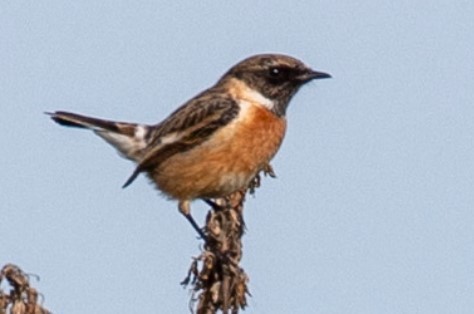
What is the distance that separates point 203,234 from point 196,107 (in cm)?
249

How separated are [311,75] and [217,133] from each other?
989mm

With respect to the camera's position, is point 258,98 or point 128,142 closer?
point 258,98

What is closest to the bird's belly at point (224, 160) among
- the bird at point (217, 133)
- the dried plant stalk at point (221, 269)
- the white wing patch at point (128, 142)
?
the bird at point (217, 133)

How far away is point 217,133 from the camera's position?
11.3 metres

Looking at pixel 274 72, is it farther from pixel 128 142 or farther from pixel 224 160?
pixel 128 142

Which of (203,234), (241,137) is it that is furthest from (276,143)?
(203,234)

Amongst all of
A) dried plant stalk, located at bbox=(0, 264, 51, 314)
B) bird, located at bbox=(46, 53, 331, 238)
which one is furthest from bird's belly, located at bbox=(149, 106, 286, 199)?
dried plant stalk, located at bbox=(0, 264, 51, 314)

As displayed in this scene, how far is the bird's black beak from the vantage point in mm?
11406

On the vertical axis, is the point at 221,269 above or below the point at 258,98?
below

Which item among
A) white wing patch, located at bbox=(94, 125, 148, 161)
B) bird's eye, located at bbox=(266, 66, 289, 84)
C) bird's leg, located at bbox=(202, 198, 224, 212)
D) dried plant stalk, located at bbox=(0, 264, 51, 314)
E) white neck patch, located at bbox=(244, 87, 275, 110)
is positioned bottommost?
dried plant stalk, located at bbox=(0, 264, 51, 314)

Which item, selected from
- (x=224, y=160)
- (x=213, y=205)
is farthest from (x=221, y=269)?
(x=224, y=160)

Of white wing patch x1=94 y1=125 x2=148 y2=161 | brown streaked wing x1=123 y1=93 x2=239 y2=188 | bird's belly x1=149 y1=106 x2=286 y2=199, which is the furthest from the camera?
white wing patch x1=94 y1=125 x2=148 y2=161

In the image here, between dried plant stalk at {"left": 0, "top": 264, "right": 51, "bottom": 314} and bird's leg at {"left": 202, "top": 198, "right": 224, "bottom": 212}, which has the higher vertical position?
bird's leg at {"left": 202, "top": 198, "right": 224, "bottom": 212}

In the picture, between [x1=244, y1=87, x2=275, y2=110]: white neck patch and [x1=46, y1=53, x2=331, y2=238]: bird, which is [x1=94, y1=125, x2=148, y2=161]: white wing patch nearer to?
[x1=46, y1=53, x2=331, y2=238]: bird
